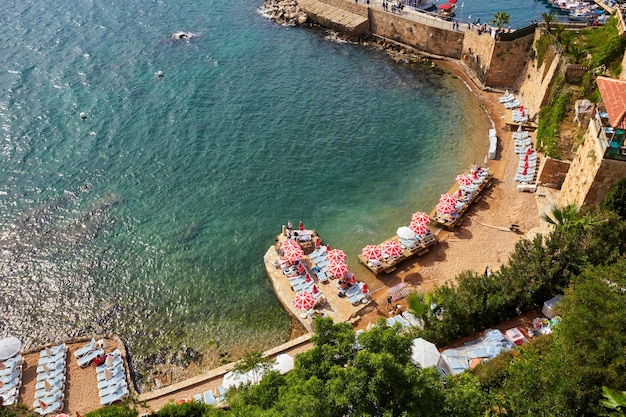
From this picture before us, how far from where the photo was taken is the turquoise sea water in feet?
103

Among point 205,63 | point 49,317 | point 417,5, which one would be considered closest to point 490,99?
point 417,5

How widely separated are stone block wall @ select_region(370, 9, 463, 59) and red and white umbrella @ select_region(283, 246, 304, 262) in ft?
125

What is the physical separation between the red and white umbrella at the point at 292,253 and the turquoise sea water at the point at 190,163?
2.76m

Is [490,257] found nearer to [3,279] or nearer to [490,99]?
[490,99]

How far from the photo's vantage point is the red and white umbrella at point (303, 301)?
29.1 metres

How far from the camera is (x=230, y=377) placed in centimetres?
2483

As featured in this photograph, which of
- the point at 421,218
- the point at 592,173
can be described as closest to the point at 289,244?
the point at 421,218

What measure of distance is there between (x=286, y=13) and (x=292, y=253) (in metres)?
48.6

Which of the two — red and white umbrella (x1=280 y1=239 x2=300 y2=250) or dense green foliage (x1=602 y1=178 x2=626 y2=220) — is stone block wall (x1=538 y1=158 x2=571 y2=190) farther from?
red and white umbrella (x1=280 y1=239 x2=300 y2=250)

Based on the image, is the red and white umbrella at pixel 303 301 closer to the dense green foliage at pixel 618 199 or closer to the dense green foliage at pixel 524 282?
the dense green foliage at pixel 524 282

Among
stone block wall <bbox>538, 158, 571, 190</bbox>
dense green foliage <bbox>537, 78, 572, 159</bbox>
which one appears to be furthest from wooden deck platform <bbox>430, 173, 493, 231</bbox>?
dense green foliage <bbox>537, 78, 572, 159</bbox>

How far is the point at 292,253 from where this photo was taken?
32.0 meters

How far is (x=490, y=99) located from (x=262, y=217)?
2992 cm

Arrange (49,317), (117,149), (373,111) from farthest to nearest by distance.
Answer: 1. (373,111)
2. (117,149)
3. (49,317)
